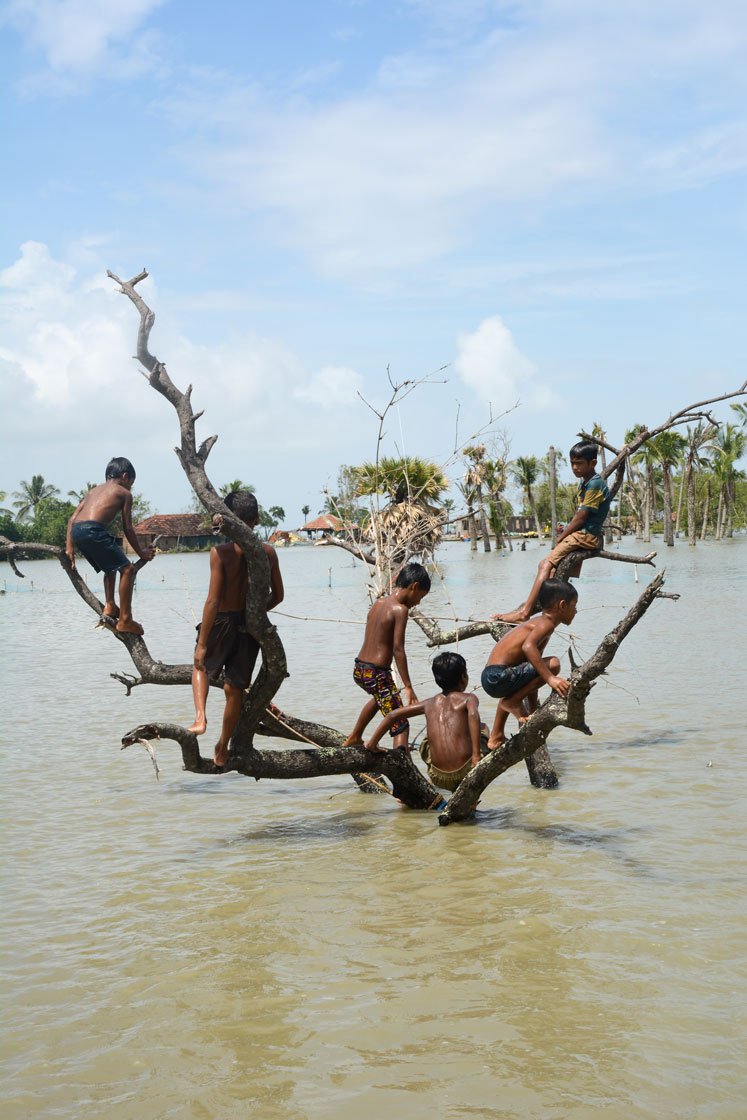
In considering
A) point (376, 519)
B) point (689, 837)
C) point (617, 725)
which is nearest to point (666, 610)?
point (617, 725)

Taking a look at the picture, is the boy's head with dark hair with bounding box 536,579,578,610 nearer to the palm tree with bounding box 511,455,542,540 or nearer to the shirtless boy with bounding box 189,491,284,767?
the shirtless boy with bounding box 189,491,284,767

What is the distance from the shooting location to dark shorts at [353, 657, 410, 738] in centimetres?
735

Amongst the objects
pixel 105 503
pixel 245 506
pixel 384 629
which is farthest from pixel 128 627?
pixel 384 629

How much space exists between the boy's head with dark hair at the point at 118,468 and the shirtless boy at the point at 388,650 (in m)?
2.06

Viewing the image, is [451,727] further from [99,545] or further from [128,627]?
[99,545]

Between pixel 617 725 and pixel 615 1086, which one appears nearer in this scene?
pixel 615 1086

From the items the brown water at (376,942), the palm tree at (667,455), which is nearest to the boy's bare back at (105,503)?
the brown water at (376,942)

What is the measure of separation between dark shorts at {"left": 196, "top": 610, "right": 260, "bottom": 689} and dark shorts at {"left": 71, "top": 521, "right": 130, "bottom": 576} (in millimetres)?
981

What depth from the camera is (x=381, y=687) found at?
7383 mm

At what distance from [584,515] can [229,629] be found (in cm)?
276

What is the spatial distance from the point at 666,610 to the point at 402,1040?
2100 cm

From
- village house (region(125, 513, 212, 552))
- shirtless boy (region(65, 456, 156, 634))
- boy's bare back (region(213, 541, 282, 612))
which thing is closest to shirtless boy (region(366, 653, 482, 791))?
boy's bare back (region(213, 541, 282, 612))

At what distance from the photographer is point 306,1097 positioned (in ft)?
12.5

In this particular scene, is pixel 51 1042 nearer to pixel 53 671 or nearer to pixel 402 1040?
pixel 402 1040
